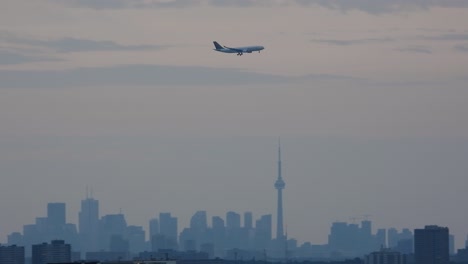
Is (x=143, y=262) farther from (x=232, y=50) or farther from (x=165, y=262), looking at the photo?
(x=232, y=50)

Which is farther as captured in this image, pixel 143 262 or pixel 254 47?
pixel 254 47

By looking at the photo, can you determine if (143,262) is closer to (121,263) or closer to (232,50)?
(121,263)

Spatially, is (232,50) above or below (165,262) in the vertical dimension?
above

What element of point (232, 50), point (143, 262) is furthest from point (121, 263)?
point (232, 50)

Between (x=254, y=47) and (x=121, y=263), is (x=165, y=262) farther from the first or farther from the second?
(x=254, y=47)

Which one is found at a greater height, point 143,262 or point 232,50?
point 232,50

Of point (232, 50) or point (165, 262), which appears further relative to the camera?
point (232, 50)

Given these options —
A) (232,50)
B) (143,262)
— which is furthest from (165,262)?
(232,50)
